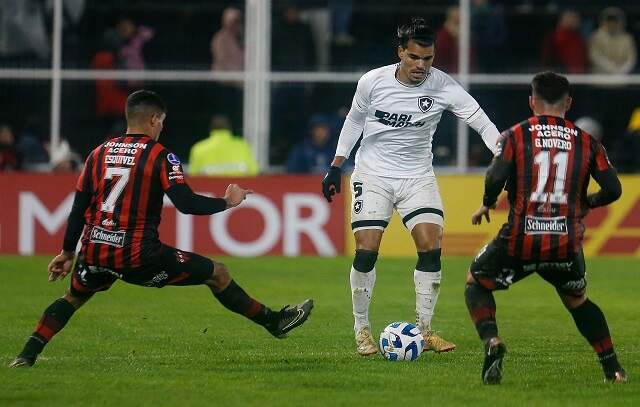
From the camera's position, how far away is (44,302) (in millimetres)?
13531

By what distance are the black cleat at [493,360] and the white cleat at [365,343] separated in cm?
163

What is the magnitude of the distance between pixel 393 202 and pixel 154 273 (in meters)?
2.09

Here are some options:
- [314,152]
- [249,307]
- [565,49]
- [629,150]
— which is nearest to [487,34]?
[565,49]

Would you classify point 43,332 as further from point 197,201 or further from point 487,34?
point 487,34

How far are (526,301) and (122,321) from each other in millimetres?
4156

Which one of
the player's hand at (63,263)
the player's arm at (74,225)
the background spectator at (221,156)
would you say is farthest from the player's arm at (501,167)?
the background spectator at (221,156)

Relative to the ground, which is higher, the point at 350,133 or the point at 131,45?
the point at 131,45

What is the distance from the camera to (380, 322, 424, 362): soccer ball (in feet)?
31.1

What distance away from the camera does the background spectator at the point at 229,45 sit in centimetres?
2098

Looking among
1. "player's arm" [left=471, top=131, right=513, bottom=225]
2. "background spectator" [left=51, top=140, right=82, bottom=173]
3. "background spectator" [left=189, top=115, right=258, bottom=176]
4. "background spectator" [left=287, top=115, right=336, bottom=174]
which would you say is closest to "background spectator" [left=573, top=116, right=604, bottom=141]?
"background spectator" [left=287, top=115, right=336, bottom=174]

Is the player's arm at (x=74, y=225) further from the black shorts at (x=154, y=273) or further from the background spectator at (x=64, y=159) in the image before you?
the background spectator at (x=64, y=159)

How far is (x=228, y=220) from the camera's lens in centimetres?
1886

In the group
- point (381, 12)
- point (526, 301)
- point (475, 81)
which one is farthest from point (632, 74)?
point (526, 301)

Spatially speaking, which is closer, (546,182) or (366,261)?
(546,182)
